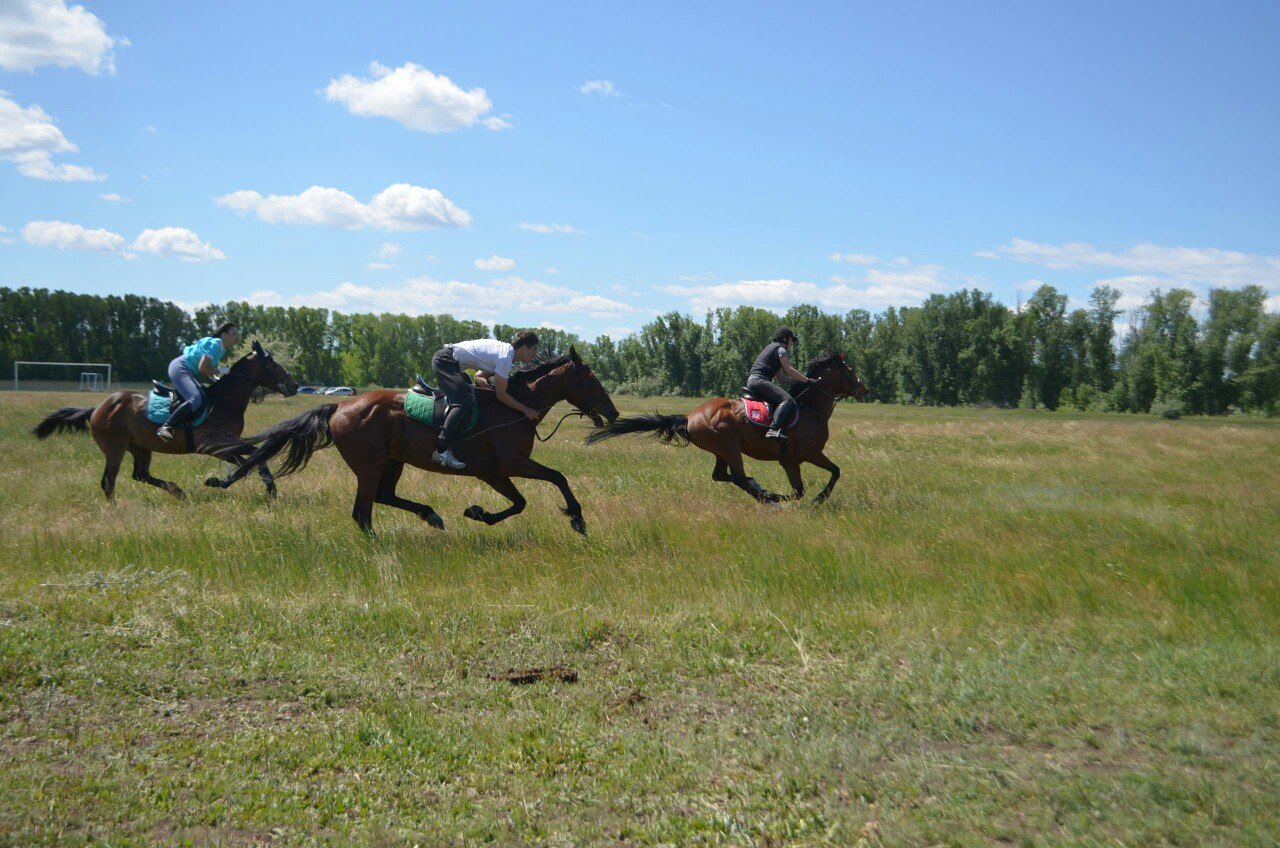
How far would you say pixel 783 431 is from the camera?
1389 centimetres

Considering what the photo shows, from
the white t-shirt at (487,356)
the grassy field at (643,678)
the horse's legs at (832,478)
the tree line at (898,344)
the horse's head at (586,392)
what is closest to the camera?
the grassy field at (643,678)

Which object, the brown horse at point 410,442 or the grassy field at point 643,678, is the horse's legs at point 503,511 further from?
the grassy field at point 643,678

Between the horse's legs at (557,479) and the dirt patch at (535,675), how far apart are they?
165 inches

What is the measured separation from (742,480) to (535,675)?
7950 mm

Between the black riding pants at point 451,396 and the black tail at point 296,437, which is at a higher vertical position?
the black riding pants at point 451,396

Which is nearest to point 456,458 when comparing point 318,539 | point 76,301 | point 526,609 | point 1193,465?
point 318,539

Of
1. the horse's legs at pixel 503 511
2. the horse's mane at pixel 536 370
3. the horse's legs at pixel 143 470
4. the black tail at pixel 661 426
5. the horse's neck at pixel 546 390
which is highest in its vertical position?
the horse's mane at pixel 536 370

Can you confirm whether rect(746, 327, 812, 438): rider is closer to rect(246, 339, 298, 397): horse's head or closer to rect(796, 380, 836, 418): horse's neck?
rect(796, 380, 836, 418): horse's neck

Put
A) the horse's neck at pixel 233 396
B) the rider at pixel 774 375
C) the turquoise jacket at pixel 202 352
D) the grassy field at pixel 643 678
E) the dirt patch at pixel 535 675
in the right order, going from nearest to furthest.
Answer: the grassy field at pixel 643 678
the dirt patch at pixel 535 675
the turquoise jacket at pixel 202 352
the horse's neck at pixel 233 396
the rider at pixel 774 375

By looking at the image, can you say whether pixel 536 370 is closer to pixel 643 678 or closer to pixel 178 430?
pixel 178 430

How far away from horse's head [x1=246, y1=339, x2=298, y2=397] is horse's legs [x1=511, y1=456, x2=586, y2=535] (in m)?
5.05

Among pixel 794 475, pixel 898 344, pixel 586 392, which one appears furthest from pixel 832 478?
pixel 898 344

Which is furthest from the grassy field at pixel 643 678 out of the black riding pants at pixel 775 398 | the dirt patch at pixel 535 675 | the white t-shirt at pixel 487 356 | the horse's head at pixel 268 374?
the horse's head at pixel 268 374

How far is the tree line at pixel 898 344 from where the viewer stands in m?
78.4
